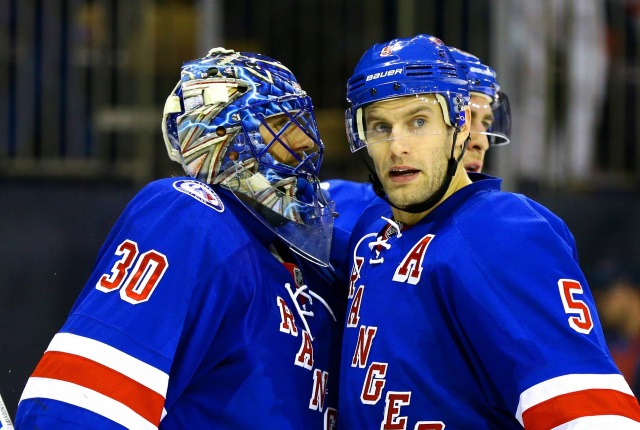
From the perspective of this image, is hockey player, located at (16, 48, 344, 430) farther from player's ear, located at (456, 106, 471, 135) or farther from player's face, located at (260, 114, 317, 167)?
player's ear, located at (456, 106, 471, 135)

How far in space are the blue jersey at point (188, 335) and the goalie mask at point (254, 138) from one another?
0.23 ft

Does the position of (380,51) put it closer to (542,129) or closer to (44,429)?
(44,429)

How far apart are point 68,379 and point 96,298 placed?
20 centimetres

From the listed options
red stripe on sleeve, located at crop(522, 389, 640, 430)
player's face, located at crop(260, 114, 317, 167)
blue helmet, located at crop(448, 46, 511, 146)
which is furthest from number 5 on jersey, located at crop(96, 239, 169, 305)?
blue helmet, located at crop(448, 46, 511, 146)

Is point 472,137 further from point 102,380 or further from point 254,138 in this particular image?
point 102,380

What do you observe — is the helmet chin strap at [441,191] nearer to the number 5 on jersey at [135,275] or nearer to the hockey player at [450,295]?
the hockey player at [450,295]

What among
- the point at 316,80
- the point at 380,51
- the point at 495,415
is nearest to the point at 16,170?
the point at 316,80

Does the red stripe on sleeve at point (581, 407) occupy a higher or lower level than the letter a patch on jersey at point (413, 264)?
lower

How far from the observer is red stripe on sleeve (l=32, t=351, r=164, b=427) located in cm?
234

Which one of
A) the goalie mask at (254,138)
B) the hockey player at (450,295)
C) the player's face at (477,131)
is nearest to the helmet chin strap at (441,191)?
the hockey player at (450,295)

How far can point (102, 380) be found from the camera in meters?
2.34

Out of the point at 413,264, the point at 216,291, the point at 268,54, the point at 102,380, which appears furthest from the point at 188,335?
the point at 268,54

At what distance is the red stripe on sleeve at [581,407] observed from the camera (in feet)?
7.56

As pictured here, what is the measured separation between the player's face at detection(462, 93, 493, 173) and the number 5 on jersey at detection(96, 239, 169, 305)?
1161mm
